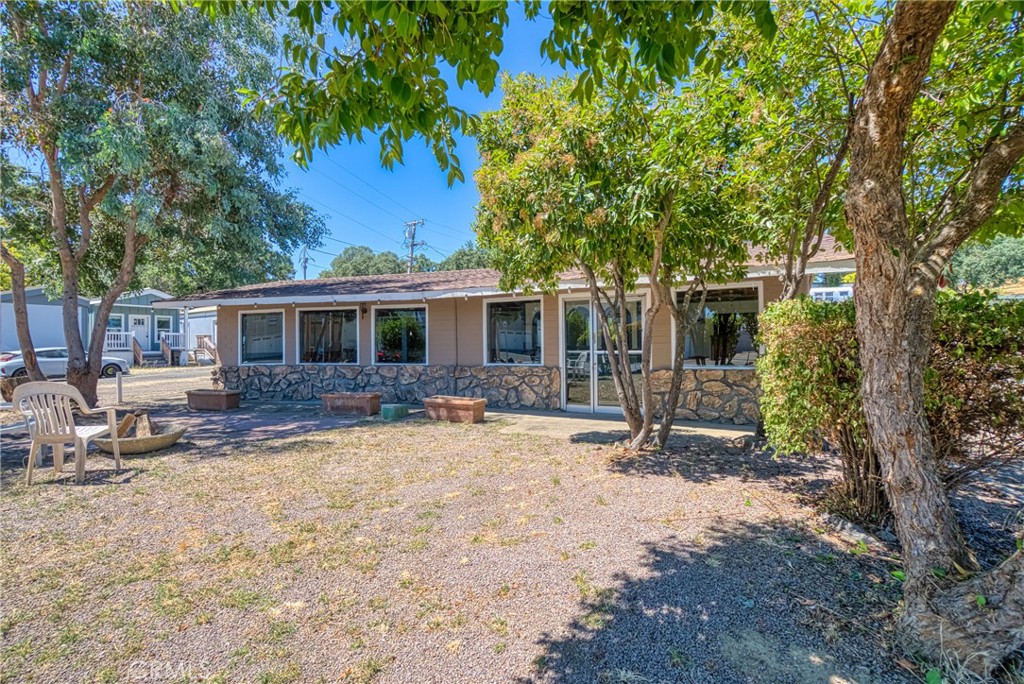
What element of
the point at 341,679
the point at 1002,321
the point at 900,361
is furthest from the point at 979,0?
the point at 341,679

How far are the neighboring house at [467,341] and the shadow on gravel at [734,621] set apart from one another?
5.07 m

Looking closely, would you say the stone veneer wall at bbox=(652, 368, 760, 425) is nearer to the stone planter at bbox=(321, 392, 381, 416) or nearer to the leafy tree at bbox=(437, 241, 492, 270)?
the stone planter at bbox=(321, 392, 381, 416)

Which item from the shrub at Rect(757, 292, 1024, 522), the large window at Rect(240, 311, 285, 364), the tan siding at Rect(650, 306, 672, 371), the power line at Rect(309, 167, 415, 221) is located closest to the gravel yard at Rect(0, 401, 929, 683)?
the shrub at Rect(757, 292, 1024, 522)

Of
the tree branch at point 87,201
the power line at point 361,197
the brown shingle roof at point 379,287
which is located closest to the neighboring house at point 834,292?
the brown shingle roof at point 379,287

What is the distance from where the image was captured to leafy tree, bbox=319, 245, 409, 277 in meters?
49.5

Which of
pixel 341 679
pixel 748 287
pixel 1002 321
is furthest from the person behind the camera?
pixel 748 287

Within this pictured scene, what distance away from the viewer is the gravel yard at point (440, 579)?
2.24m

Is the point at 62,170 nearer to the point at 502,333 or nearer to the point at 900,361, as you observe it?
the point at 502,333

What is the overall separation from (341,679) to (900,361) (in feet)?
10.2

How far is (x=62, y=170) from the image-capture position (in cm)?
819

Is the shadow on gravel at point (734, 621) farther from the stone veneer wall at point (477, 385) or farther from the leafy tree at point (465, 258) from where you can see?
the leafy tree at point (465, 258)

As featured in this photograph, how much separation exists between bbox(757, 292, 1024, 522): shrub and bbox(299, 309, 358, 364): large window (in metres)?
9.47

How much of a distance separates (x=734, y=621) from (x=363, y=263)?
51.9 meters

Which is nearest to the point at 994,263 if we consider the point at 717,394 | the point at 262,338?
the point at 717,394
